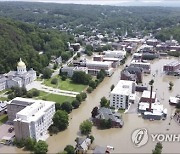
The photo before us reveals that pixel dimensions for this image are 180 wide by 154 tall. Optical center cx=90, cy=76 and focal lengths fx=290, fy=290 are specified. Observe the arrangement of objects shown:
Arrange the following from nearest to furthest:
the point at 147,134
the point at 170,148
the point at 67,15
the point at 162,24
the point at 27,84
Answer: the point at 170,148 < the point at 147,134 < the point at 27,84 < the point at 162,24 < the point at 67,15

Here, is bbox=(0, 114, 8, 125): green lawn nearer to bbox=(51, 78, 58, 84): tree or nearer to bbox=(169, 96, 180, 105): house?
bbox=(51, 78, 58, 84): tree

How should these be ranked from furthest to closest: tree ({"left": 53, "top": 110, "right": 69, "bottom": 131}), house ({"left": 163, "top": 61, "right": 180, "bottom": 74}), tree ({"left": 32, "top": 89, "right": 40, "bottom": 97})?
house ({"left": 163, "top": 61, "right": 180, "bottom": 74}) < tree ({"left": 32, "top": 89, "right": 40, "bottom": 97}) < tree ({"left": 53, "top": 110, "right": 69, "bottom": 131})

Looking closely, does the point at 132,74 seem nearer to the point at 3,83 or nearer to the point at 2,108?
the point at 3,83

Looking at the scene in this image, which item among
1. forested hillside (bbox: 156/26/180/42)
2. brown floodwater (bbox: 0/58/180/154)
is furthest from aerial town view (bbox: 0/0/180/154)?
forested hillside (bbox: 156/26/180/42)

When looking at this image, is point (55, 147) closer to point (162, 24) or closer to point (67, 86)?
point (67, 86)

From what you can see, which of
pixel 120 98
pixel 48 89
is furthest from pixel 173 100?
pixel 48 89

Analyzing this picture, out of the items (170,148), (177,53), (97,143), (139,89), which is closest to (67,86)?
(139,89)
